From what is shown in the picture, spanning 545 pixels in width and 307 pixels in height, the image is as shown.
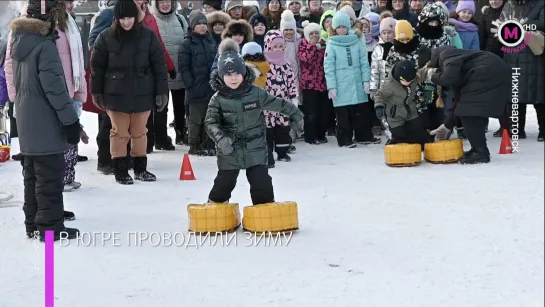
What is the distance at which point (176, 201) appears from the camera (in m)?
7.78

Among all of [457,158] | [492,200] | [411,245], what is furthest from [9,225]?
[457,158]

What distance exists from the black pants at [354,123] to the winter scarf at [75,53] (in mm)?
3900

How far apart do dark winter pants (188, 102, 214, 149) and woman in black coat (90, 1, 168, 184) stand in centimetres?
165

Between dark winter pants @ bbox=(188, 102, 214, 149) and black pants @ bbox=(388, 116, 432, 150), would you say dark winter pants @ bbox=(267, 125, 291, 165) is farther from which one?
black pants @ bbox=(388, 116, 432, 150)

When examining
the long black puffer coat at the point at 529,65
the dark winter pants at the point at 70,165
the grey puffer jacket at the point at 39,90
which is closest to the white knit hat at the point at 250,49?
the dark winter pants at the point at 70,165

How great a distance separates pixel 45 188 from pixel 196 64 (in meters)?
4.11

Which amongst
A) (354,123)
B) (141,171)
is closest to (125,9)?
(141,171)

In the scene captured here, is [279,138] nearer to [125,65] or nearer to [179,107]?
[179,107]

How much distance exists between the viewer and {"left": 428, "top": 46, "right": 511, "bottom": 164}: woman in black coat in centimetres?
906

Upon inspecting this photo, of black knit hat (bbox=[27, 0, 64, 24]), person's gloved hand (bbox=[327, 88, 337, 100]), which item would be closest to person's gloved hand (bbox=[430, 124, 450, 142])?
person's gloved hand (bbox=[327, 88, 337, 100])

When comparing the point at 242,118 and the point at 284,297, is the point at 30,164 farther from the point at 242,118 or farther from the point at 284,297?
the point at 284,297

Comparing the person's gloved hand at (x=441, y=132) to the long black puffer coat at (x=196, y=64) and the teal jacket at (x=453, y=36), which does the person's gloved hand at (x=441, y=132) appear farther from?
the long black puffer coat at (x=196, y=64)

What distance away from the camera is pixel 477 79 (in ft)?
29.8

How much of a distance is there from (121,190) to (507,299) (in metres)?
4.61
